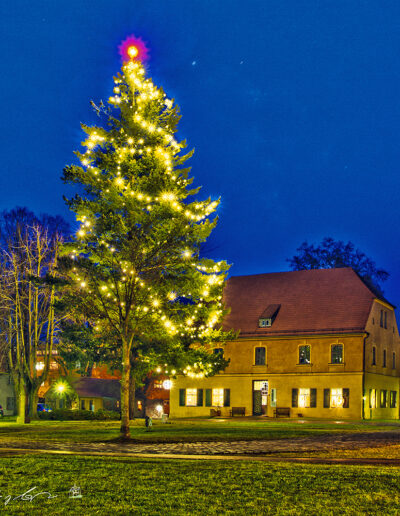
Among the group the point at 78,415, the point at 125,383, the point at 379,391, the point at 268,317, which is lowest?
the point at 78,415

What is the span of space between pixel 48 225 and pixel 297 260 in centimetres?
3238

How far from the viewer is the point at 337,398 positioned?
47.9 m

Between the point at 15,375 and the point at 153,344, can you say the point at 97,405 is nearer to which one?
the point at 15,375

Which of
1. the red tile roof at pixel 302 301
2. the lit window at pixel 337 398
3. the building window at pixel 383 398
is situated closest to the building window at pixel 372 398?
the building window at pixel 383 398

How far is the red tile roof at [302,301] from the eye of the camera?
49.1 meters

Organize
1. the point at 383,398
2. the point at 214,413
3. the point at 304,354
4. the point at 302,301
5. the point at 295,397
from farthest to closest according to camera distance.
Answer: the point at 302,301 → the point at 383,398 → the point at 214,413 → the point at 304,354 → the point at 295,397

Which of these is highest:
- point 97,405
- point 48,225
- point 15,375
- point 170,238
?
point 48,225

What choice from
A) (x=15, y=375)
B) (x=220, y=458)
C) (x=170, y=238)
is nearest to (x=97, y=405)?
(x=15, y=375)

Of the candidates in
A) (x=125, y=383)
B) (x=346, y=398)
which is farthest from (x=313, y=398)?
(x=125, y=383)

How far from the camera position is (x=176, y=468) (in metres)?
12.6

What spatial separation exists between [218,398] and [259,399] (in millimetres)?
3487

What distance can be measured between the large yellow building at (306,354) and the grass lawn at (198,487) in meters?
35.8

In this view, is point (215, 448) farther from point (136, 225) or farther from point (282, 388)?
point (282, 388)

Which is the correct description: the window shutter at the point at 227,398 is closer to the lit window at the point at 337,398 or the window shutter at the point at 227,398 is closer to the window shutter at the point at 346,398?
the lit window at the point at 337,398
